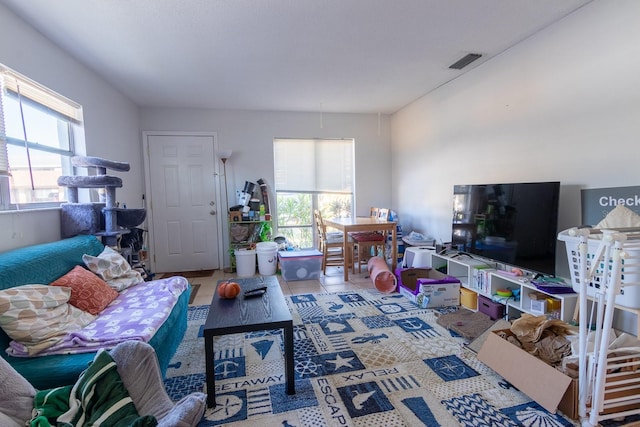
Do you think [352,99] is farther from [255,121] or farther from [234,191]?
[234,191]

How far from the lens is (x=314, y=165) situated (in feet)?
16.0

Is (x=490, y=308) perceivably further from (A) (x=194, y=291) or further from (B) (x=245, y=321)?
(A) (x=194, y=291)

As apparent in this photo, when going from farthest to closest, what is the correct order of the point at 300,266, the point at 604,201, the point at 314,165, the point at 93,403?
the point at 314,165 → the point at 300,266 → the point at 604,201 → the point at 93,403

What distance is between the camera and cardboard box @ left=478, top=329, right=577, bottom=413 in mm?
1535

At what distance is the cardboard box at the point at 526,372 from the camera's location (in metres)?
1.54

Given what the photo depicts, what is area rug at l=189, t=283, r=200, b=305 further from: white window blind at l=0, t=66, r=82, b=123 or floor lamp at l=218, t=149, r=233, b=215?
white window blind at l=0, t=66, r=82, b=123

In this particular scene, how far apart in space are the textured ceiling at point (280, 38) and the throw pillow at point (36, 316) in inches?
71.1

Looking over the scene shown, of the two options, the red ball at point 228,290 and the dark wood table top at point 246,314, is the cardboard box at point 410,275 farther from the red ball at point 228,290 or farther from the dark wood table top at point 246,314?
the red ball at point 228,290

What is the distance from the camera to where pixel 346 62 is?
2.98 meters

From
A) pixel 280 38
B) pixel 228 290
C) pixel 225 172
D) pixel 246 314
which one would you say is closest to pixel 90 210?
pixel 228 290

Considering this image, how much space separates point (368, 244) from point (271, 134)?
86.1 inches

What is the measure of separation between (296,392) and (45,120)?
281 centimetres

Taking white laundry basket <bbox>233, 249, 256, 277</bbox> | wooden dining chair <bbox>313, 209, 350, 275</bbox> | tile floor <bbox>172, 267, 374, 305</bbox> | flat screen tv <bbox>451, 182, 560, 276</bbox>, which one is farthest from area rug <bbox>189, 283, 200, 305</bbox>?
flat screen tv <bbox>451, 182, 560, 276</bbox>

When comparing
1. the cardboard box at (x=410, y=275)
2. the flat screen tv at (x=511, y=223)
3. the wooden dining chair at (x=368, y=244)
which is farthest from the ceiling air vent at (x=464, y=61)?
the cardboard box at (x=410, y=275)
